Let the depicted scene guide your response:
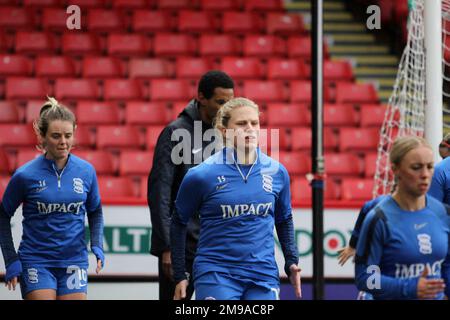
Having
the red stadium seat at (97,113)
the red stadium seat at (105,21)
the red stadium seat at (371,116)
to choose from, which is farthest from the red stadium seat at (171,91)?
the red stadium seat at (371,116)

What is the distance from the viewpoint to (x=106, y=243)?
855 cm

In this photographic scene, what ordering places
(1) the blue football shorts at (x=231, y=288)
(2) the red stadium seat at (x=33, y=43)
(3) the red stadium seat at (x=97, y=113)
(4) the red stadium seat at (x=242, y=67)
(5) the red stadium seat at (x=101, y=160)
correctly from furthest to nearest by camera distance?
(2) the red stadium seat at (x=33, y=43) → (4) the red stadium seat at (x=242, y=67) → (3) the red stadium seat at (x=97, y=113) → (5) the red stadium seat at (x=101, y=160) → (1) the blue football shorts at (x=231, y=288)

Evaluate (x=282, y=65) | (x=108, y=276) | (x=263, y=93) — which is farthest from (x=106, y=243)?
(x=282, y=65)

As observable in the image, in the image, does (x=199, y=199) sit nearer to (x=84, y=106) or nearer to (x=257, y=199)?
Answer: (x=257, y=199)

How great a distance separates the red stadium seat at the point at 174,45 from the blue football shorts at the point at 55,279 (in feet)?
24.9

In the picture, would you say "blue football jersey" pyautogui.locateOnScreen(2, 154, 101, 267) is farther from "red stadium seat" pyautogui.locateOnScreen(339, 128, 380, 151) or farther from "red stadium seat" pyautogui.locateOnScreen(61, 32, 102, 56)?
"red stadium seat" pyautogui.locateOnScreen(61, 32, 102, 56)

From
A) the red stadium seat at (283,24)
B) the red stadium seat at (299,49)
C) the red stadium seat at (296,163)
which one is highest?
the red stadium seat at (283,24)

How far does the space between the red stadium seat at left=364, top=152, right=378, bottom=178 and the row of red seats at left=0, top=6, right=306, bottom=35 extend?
319 cm

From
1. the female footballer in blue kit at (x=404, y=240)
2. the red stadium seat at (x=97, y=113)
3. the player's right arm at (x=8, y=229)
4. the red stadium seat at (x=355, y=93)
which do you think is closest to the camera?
the female footballer in blue kit at (x=404, y=240)

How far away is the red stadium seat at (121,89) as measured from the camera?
12.2m

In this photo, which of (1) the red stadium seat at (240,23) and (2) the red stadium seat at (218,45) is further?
(1) the red stadium seat at (240,23)

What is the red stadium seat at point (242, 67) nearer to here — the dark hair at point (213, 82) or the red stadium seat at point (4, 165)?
the red stadium seat at point (4, 165)
